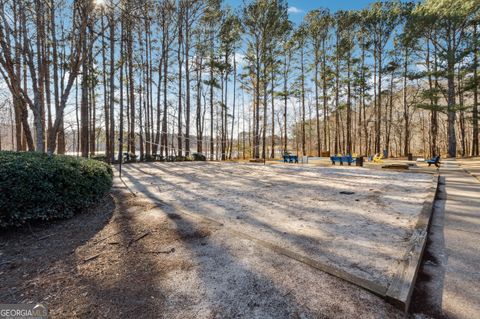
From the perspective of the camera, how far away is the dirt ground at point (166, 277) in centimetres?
149

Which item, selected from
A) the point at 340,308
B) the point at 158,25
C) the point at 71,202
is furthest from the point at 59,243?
the point at 158,25

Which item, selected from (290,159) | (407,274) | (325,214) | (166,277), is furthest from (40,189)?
(290,159)

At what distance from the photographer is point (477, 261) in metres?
2.05

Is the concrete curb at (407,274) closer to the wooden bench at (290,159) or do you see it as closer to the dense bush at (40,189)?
the dense bush at (40,189)

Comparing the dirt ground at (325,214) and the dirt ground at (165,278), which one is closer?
the dirt ground at (165,278)

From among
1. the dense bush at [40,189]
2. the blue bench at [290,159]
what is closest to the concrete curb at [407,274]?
the dense bush at [40,189]

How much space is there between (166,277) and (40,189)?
8.05 ft

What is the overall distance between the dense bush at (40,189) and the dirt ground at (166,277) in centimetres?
30

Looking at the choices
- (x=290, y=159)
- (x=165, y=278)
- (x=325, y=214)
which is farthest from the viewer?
(x=290, y=159)

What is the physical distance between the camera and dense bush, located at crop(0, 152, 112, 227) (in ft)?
8.73

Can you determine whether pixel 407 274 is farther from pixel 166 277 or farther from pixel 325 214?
pixel 166 277

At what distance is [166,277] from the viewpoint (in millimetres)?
1854

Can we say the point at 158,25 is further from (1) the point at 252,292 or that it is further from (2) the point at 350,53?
(1) the point at 252,292

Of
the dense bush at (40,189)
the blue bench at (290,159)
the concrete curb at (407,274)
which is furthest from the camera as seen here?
the blue bench at (290,159)
